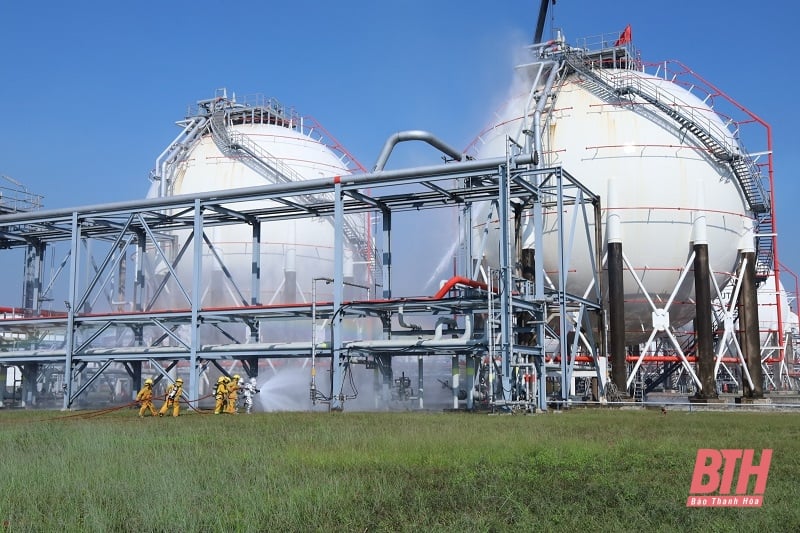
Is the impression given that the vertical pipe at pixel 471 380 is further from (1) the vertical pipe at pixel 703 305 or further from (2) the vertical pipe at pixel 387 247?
(1) the vertical pipe at pixel 703 305

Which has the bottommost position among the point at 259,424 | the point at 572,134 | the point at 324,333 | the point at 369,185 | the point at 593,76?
the point at 259,424

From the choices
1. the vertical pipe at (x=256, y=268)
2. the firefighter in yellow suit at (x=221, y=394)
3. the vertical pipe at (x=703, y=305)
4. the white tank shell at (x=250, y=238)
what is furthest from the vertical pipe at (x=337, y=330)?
the vertical pipe at (x=703, y=305)

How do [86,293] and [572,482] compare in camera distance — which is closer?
[572,482]

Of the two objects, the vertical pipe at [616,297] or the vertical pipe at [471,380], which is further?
the vertical pipe at [616,297]

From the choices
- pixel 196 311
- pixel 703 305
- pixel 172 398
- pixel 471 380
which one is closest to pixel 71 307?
pixel 196 311

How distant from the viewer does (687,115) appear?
36438 mm

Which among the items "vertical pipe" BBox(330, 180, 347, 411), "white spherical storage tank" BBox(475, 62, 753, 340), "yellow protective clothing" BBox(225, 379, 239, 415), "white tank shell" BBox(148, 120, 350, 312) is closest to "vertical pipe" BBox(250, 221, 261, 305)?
"white tank shell" BBox(148, 120, 350, 312)

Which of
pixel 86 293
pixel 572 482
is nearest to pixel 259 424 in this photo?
pixel 572 482

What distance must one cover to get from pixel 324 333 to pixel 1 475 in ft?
94.7

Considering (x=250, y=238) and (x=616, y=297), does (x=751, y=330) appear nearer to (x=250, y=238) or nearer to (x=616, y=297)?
(x=616, y=297)

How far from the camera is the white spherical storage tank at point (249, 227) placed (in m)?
41.5

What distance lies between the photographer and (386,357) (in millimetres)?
31734

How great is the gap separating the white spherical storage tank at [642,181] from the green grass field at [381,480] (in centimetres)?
1801

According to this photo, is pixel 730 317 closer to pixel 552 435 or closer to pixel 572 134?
pixel 572 134
